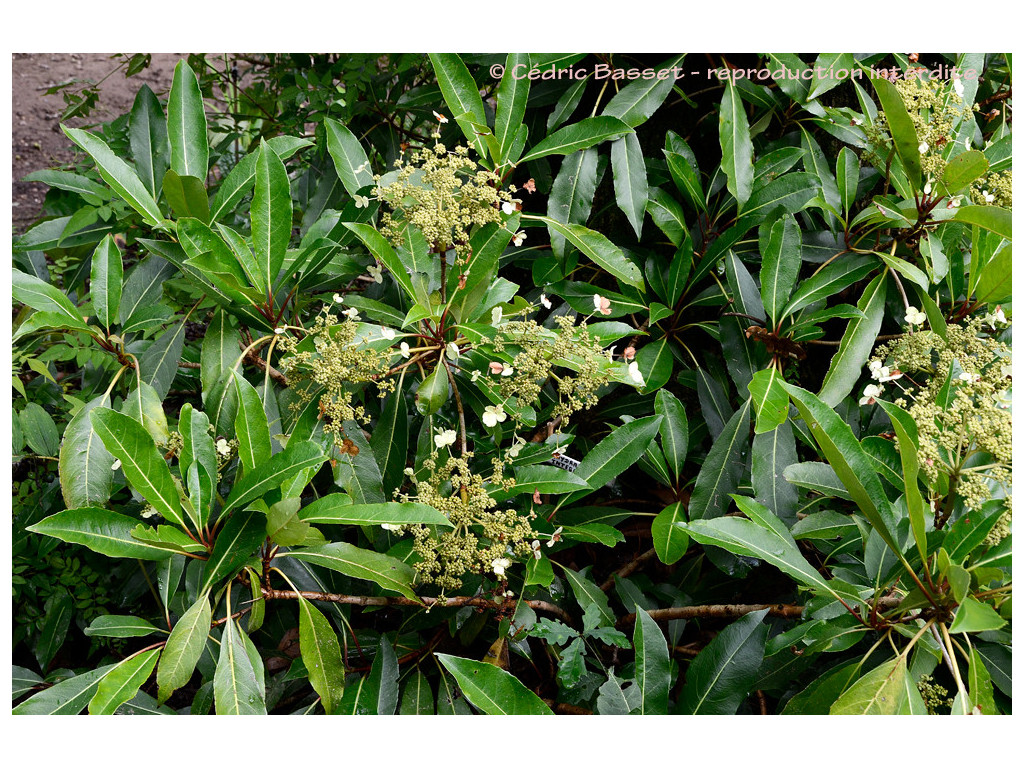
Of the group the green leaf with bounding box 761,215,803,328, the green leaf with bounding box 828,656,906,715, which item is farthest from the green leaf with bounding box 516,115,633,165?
the green leaf with bounding box 828,656,906,715

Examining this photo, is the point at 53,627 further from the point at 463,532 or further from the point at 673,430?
the point at 673,430

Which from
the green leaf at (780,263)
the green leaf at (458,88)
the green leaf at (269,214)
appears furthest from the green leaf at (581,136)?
the green leaf at (269,214)

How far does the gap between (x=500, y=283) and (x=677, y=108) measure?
2.42 feet

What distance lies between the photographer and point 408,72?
1.87m

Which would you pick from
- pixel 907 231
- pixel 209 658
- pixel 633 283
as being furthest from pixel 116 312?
pixel 907 231

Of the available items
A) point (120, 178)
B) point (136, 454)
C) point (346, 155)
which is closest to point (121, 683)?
point (136, 454)

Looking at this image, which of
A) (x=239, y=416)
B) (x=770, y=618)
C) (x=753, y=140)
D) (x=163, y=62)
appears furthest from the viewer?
(x=163, y=62)

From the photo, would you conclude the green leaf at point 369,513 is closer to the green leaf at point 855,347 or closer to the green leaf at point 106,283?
the green leaf at point 106,283

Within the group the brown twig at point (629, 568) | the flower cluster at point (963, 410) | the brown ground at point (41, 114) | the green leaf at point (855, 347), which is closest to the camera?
the flower cluster at point (963, 410)

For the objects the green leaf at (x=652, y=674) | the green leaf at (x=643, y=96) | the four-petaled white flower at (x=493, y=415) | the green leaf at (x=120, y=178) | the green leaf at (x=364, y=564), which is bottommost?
the green leaf at (x=652, y=674)

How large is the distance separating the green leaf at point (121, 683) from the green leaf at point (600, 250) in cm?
107

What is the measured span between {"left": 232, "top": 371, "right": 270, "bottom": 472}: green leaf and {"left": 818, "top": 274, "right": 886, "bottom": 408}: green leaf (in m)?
1.04

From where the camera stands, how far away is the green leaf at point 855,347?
1.43 meters

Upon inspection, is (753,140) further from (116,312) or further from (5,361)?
(5,361)
